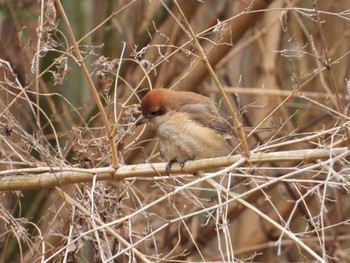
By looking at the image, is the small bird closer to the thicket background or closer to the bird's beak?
the bird's beak

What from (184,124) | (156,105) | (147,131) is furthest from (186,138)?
(147,131)

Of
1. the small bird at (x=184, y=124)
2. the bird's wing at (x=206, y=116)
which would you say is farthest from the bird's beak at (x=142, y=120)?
the bird's wing at (x=206, y=116)

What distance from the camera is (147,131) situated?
16.9ft

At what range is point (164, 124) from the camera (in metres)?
4.28

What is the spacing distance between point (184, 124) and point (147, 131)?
0.90 metres

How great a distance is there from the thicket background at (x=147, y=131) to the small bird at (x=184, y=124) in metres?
0.11

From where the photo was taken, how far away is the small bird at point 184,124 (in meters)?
4.16

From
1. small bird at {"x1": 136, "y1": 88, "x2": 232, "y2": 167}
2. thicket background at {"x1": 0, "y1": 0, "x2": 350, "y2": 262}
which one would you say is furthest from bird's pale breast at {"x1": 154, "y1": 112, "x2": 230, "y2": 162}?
thicket background at {"x1": 0, "y1": 0, "x2": 350, "y2": 262}

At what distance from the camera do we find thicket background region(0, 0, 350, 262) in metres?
3.39

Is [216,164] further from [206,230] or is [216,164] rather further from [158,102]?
[206,230]

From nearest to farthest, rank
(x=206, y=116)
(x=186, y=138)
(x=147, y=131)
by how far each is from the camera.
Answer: (x=186, y=138) < (x=206, y=116) < (x=147, y=131)

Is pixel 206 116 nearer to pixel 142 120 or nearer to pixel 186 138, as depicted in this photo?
pixel 186 138

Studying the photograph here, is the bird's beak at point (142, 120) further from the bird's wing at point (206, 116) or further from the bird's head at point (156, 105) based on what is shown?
the bird's wing at point (206, 116)

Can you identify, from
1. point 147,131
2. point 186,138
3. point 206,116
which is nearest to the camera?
point 186,138
